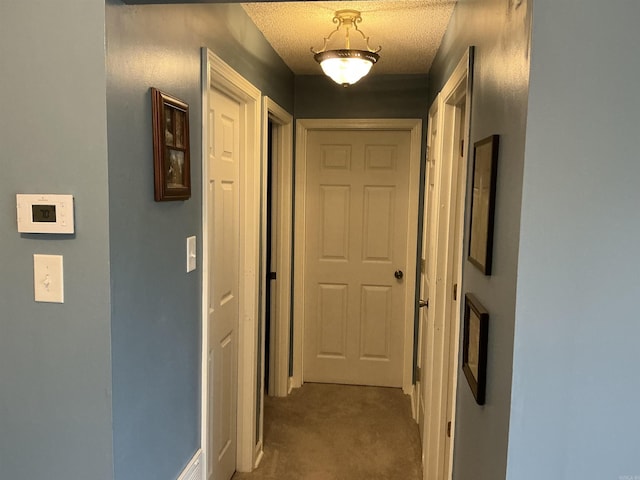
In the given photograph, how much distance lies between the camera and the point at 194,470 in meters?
1.80

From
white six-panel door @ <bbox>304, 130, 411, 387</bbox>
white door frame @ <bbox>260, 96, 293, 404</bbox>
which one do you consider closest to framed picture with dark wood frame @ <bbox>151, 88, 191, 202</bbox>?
white door frame @ <bbox>260, 96, 293, 404</bbox>

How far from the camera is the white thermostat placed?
1.22m

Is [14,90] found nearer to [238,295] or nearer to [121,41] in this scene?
[121,41]

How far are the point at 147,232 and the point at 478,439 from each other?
3.72 feet

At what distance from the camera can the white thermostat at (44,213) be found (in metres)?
1.22

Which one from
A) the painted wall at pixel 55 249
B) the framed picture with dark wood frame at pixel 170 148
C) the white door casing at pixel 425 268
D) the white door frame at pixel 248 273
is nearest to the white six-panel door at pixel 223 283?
the white door frame at pixel 248 273

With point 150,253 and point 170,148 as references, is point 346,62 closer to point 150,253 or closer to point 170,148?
point 170,148

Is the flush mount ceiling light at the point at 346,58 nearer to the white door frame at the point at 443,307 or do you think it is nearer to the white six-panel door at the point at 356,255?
the white door frame at the point at 443,307

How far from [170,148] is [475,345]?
1.11 meters

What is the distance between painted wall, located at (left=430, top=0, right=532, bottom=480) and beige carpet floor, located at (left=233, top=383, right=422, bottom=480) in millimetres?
1310

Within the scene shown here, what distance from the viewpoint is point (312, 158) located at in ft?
12.3

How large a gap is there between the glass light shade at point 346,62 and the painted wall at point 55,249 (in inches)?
51.6

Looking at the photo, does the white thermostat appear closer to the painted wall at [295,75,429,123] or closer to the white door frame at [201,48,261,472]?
the white door frame at [201,48,261,472]

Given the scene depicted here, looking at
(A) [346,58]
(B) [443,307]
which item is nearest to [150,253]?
(A) [346,58]
